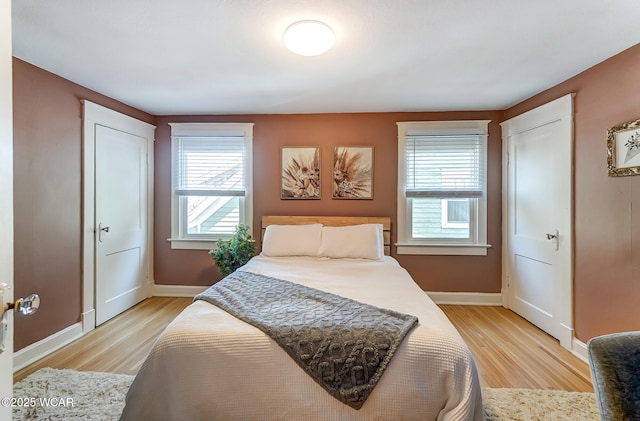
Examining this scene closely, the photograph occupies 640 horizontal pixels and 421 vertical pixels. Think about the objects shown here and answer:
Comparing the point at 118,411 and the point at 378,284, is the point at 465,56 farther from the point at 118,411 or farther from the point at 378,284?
the point at 118,411

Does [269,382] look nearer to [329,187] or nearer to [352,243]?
[352,243]

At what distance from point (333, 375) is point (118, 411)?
1.42 metres

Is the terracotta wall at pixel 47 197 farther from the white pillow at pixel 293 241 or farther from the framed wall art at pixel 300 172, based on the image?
the framed wall art at pixel 300 172

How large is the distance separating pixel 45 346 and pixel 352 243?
277 centimetres

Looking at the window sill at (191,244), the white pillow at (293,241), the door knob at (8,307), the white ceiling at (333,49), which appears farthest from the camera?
the window sill at (191,244)

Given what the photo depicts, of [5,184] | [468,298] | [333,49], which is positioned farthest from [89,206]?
[468,298]

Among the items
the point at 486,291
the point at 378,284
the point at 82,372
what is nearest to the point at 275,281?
the point at 378,284

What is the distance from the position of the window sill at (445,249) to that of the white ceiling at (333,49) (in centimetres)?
165

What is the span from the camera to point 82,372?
208 cm

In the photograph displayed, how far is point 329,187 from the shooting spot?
3.56 metres

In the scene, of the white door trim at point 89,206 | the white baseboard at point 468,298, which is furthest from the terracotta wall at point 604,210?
the white door trim at point 89,206

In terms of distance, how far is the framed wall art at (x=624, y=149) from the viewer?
6.37ft

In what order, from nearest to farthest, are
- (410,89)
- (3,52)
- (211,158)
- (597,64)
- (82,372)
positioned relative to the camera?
(3,52), (82,372), (597,64), (410,89), (211,158)

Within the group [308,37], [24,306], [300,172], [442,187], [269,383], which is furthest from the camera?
[300,172]
